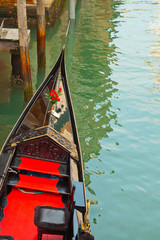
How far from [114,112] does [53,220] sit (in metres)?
4.65

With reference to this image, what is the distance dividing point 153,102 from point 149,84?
1.09 metres

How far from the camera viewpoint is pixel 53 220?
9.44ft

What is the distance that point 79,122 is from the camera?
21.6ft

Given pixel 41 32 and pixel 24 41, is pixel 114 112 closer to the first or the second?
pixel 24 41

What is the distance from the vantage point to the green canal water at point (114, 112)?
15.0 feet

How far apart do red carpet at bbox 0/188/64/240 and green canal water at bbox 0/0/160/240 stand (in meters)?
0.87

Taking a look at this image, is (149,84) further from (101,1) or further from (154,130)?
(101,1)

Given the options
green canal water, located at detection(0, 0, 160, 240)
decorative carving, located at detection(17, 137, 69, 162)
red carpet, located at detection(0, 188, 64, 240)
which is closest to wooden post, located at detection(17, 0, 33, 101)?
green canal water, located at detection(0, 0, 160, 240)

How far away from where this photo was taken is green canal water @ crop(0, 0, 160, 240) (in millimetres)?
4559

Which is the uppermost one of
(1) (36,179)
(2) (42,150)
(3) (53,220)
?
(2) (42,150)

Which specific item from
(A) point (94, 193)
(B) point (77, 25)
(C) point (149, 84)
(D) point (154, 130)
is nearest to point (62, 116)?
(A) point (94, 193)

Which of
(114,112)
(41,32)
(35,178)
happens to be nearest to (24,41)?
(41,32)

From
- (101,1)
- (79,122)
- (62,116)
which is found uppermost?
(101,1)

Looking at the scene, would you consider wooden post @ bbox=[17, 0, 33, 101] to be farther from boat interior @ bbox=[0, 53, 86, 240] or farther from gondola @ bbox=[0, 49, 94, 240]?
boat interior @ bbox=[0, 53, 86, 240]
